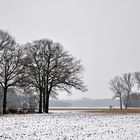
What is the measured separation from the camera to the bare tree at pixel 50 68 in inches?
1965

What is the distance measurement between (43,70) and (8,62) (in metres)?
6.60

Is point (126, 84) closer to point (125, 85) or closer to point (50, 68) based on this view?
point (125, 85)

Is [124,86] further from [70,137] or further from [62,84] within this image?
[70,137]

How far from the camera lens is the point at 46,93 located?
50.6 m

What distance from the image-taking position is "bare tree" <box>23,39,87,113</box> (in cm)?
4991

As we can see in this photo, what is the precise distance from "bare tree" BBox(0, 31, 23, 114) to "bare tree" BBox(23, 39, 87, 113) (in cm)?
261

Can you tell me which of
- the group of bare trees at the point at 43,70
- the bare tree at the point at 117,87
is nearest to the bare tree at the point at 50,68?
the group of bare trees at the point at 43,70

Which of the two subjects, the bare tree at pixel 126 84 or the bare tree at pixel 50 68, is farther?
the bare tree at pixel 126 84

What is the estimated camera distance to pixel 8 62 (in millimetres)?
46812

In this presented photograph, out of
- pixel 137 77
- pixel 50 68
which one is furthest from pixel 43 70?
pixel 137 77

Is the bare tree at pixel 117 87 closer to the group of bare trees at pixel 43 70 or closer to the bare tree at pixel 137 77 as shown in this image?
the bare tree at pixel 137 77

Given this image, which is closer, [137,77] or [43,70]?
[43,70]

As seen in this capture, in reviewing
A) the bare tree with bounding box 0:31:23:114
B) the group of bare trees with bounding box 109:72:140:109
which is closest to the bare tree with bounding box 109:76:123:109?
the group of bare trees with bounding box 109:72:140:109

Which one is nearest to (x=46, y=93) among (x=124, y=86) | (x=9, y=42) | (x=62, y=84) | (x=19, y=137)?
(x=62, y=84)
